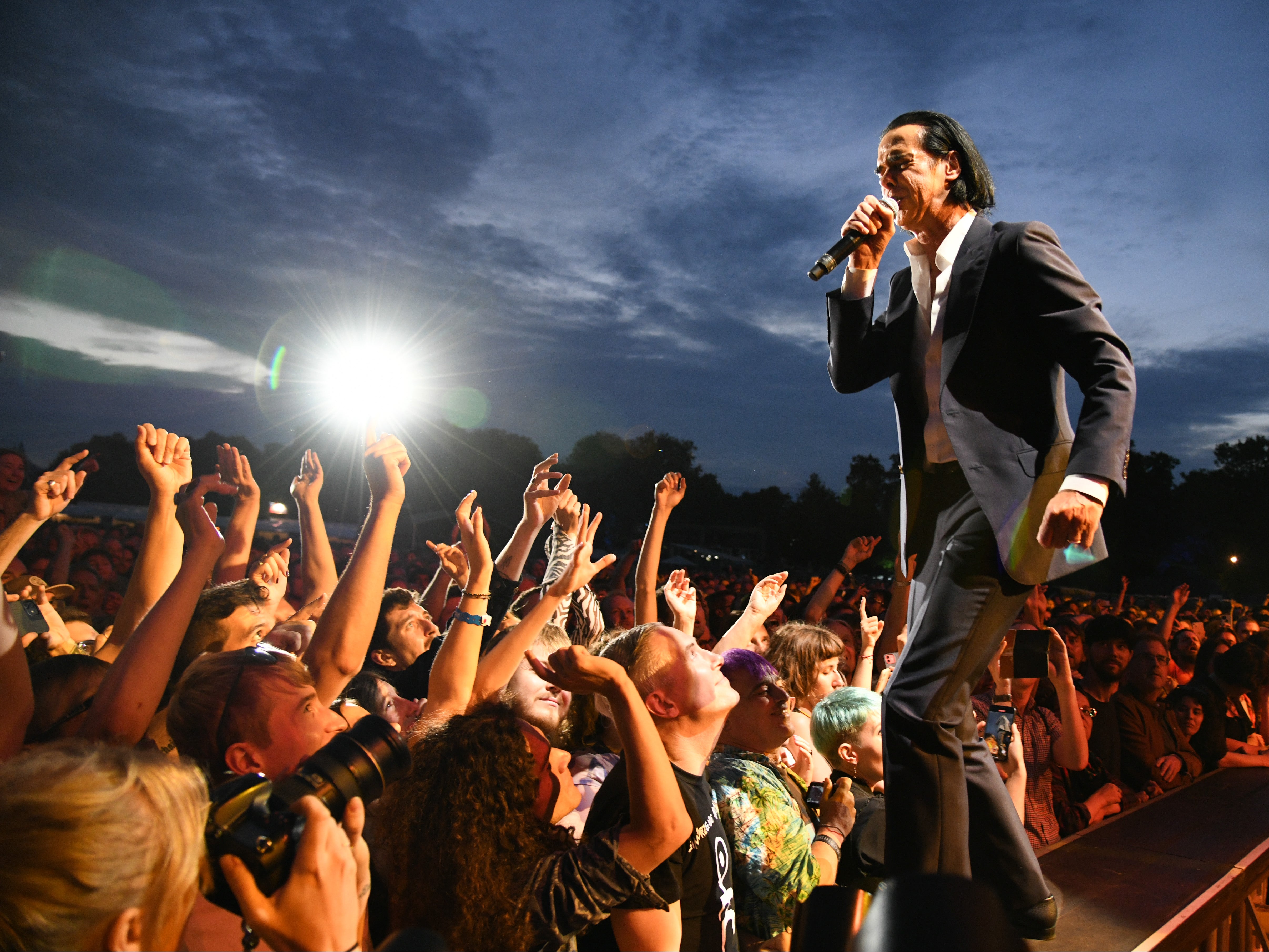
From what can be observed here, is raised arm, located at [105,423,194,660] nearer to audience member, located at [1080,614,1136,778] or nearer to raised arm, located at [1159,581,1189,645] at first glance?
audience member, located at [1080,614,1136,778]

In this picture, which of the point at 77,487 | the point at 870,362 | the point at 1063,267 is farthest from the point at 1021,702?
the point at 77,487

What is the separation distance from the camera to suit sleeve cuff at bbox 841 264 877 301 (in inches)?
85.8

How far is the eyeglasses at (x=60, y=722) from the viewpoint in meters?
2.12

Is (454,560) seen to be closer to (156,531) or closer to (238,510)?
(238,510)

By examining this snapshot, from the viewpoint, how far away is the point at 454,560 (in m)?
3.85

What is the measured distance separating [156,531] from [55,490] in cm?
32

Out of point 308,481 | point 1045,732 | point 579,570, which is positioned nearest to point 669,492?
point 579,570

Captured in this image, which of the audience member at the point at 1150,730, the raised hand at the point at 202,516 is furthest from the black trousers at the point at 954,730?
the audience member at the point at 1150,730

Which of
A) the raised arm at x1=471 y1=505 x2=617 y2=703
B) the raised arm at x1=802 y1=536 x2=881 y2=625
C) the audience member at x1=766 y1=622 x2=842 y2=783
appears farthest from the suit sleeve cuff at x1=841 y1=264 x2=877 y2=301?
the raised arm at x1=802 y1=536 x2=881 y2=625

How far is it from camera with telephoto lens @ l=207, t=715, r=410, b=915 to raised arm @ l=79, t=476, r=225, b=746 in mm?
678

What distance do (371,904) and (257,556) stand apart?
5452 mm

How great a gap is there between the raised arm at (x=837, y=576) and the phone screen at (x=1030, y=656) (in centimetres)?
209

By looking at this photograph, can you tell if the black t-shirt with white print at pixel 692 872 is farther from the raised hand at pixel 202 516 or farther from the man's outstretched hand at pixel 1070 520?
the raised hand at pixel 202 516

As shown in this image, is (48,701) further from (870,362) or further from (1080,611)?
(1080,611)
